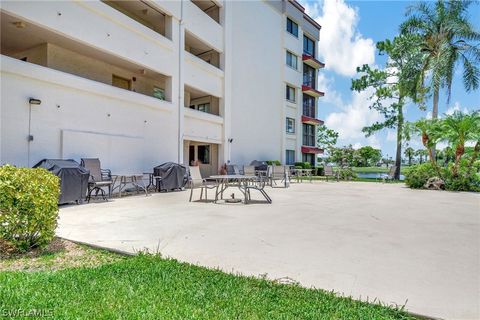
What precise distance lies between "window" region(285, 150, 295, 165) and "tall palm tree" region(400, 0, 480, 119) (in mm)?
11227

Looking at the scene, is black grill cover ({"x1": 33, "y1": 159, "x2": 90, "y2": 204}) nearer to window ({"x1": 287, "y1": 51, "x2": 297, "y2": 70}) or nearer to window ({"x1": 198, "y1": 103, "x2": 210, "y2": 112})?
window ({"x1": 198, "y1": 103, "x2": 210, "y2": 112})

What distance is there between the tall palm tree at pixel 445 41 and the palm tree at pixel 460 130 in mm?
4647

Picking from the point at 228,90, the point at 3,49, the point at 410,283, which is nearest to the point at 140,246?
the point at 410,283

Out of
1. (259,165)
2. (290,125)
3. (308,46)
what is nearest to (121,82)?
(259,165)

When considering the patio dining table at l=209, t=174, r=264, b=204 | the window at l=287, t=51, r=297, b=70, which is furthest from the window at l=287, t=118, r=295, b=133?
the patio dining table at l=209, t=174, r=264, b=204

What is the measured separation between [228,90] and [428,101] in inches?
554

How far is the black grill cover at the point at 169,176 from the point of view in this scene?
12836 millimetres

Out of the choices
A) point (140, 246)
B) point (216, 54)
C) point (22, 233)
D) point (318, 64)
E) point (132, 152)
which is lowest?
point (140, 246)

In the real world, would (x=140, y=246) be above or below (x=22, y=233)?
below

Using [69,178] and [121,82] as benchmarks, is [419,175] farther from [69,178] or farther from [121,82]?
[121,82]

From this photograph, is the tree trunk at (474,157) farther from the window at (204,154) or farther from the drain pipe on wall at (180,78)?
the window at (204,154)

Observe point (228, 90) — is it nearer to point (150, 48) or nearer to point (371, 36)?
point (150, 48)

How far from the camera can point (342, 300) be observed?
9.50 ft

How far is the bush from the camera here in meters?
4.12
